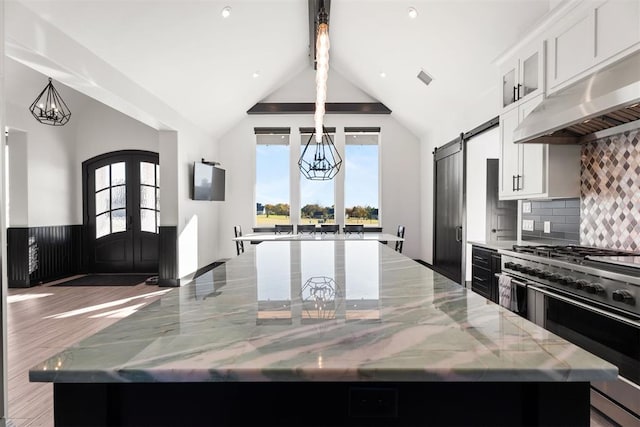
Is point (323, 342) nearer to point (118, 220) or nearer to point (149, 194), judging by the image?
point (149, 194)

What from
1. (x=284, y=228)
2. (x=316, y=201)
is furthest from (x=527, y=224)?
(x=316, y=201)

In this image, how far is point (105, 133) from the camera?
289 inches

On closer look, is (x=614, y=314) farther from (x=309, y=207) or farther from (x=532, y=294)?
(x=309, y=207)

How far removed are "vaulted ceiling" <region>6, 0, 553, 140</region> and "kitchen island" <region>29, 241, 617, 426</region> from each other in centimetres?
331

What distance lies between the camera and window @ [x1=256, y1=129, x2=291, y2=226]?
8820 mm

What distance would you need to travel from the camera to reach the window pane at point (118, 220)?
7.44 m

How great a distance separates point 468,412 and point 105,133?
8.09 meters

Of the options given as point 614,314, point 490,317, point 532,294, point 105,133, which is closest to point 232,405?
point 490,317

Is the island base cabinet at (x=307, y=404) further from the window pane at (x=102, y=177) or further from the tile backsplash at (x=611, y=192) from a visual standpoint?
the window pane at (x=102, y=177)

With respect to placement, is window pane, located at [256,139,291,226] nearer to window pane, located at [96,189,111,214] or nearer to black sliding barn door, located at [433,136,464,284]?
window pane, located at [96,189,111,214]

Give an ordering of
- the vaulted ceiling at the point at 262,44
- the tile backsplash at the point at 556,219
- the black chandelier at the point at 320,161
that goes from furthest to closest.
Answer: the black chandelier at the point at 320,161
the vaulted ceiling at the point at 262,44
the tile backsplash at the point at 556,219

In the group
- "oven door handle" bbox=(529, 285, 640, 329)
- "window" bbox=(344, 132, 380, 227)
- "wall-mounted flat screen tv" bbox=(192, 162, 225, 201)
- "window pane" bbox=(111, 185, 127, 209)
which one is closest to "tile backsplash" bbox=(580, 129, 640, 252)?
"oven door handle" bbox=(529, 285, 640, 329)

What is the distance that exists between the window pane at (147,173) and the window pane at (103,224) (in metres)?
0.97

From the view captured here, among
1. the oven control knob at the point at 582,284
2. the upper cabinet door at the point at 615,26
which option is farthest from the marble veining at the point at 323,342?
the upper cabinet door at the point at 615,26
